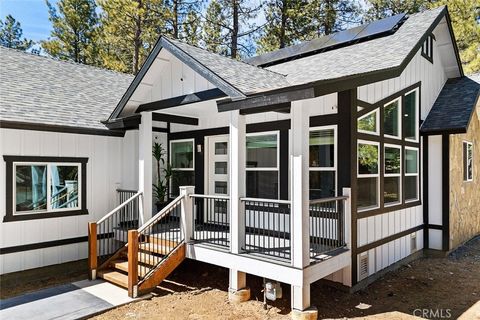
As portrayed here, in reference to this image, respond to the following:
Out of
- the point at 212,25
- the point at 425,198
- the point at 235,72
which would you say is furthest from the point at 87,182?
the point at 212,25

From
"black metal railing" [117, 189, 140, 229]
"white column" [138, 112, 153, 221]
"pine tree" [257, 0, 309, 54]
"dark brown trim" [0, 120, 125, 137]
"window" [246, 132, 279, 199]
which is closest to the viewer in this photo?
"dark brown trim" [0, 120, 125, 137]

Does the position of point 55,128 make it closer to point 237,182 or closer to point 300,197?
point 237,182

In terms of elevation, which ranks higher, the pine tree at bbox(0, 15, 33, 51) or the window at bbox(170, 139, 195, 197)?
the pine tree at bbox(0, 15, 33, 51)

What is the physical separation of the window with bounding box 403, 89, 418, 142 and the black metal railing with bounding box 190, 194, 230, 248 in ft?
15.0

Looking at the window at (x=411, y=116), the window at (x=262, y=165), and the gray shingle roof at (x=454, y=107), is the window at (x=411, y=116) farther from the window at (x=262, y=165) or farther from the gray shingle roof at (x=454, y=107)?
the window at (x=262, y=165)

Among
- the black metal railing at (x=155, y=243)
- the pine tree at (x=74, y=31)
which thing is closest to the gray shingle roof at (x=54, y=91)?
the black metal railing at (x=155, y=243)

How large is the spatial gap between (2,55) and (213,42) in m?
11.5

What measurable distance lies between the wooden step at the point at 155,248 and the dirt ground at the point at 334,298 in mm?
719

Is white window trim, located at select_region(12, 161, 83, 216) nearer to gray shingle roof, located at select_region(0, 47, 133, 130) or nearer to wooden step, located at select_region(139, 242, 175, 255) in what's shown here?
gray shingle roof, located at select_region(0, 47, 133, 130)

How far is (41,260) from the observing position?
7.34 metres

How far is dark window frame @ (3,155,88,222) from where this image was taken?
6.92 meters

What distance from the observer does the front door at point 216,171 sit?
8406 millimetres

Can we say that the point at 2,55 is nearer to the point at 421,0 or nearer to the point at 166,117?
the point at 166,117

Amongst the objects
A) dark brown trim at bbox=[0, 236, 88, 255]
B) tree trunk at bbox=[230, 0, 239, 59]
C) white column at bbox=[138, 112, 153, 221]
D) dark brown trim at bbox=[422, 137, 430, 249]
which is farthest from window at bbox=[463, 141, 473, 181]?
tree trunk at bbox=[230, 0, 239, 59]
